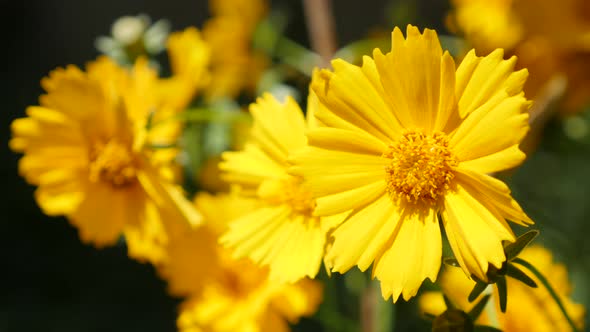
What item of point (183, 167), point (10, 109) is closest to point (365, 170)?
point (183, 167)

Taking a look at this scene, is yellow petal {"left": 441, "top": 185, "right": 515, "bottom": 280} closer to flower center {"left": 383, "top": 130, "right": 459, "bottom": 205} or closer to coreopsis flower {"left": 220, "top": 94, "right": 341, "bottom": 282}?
flower center {"left": 383, "top": 130, "right": 459, "bottom": 205}

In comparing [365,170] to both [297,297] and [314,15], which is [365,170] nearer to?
[297,297]

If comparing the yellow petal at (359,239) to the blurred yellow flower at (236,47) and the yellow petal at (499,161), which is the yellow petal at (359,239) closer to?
the yellow petal at (499,161)

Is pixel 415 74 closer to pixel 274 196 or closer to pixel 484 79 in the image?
pixel 484 79

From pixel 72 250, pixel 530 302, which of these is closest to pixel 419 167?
pixel 530 302

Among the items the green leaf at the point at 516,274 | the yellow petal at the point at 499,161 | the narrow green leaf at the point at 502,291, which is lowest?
the narrow green leaf at the point at 502,291

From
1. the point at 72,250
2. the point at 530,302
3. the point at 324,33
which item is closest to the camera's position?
the point at 530,302

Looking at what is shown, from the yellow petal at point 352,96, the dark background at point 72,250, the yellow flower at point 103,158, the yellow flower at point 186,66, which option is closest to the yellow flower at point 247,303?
the yellow flower at point 103,158
